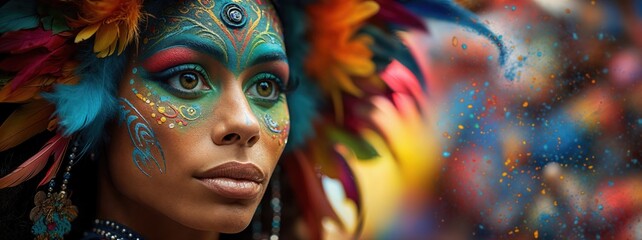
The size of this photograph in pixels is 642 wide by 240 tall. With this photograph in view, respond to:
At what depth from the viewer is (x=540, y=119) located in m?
1.90

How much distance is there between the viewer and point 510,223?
1.88m

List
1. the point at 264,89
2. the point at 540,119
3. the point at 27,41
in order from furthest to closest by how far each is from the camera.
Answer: the point at 540,119
the point at 264,89
the point at 27,41

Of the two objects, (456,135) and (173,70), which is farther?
(456,135)

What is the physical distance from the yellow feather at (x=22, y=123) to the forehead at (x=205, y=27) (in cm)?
25

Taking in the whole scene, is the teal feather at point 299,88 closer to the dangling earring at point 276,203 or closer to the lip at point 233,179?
the dangling earring at point 276,203

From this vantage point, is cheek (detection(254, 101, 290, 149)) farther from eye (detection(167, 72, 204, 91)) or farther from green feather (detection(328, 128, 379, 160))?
green feather (detection(328, 128, 379, 160))

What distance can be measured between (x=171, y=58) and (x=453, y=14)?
28.8 inches

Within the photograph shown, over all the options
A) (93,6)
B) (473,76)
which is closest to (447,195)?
(473,76)

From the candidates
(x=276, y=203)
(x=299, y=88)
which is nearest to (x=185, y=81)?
(x=299, y=88)

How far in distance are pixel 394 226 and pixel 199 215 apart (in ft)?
3.39

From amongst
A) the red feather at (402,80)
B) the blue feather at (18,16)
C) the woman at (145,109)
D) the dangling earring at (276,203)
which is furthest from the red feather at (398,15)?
the blue feather at (18,16)

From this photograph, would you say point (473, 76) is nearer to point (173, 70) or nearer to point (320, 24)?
point (320, 24)

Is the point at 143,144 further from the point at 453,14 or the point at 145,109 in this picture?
the point at 453,14

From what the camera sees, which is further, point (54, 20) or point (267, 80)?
point (267, 80)
